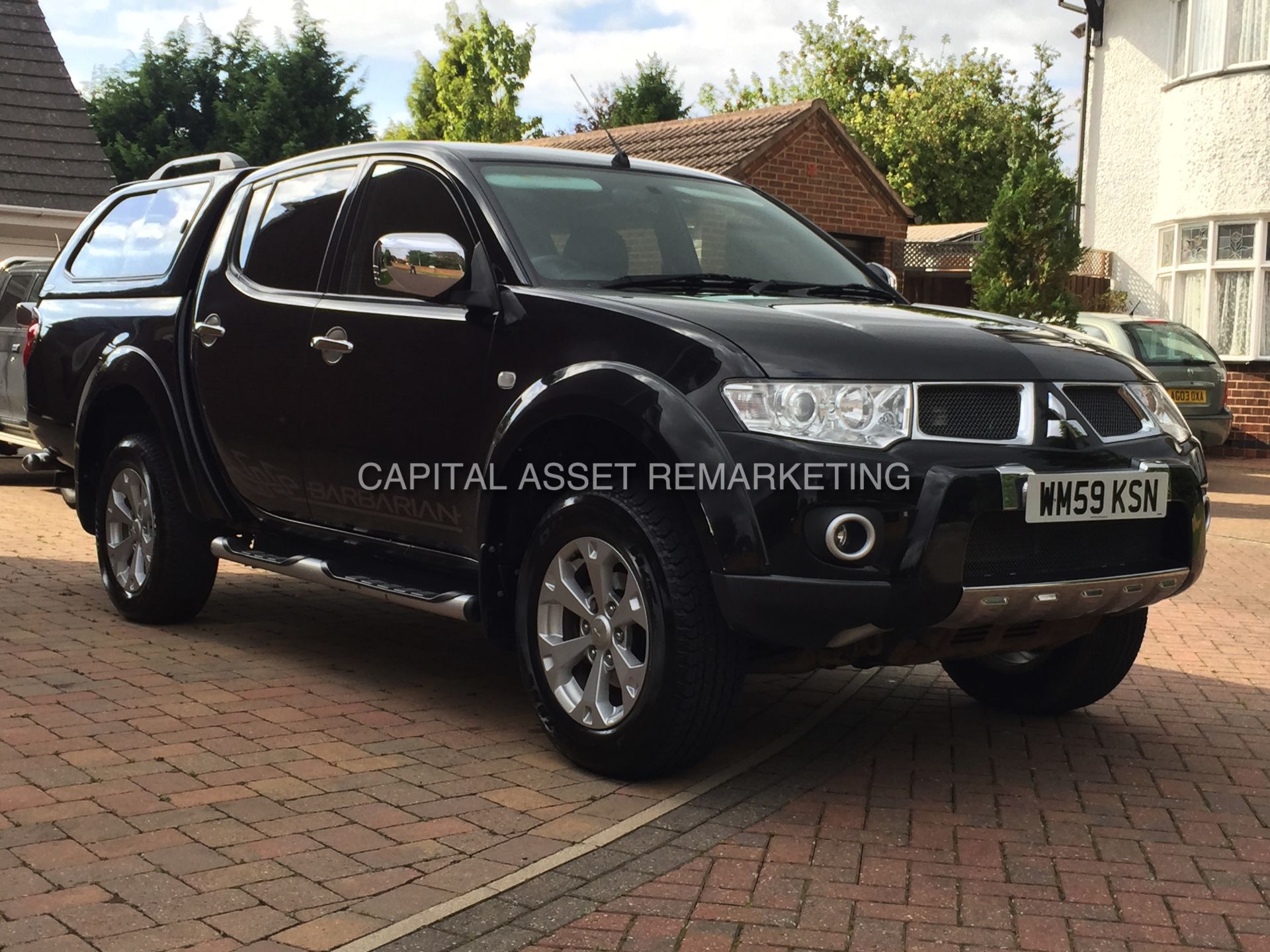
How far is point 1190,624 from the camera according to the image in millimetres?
7922

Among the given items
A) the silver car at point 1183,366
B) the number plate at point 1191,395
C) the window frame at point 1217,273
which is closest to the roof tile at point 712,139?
the silver car at point 1183,366

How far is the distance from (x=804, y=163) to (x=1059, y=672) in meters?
13.7

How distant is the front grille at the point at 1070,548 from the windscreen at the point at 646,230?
1.56 metres

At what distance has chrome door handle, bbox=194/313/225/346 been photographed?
6191mm

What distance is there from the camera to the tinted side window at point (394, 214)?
5.37m

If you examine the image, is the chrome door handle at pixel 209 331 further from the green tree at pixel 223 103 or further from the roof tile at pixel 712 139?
the green tree at pixel 223 103

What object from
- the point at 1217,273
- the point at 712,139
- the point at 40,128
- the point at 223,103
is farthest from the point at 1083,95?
the point at 223,103

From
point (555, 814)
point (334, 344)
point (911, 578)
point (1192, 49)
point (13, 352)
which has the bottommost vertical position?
point (555, 814)

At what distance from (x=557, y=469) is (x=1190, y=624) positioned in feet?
15.0

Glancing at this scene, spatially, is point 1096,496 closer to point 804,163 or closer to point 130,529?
point 130,529

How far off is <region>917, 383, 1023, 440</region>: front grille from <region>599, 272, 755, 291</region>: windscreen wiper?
1.13 metres

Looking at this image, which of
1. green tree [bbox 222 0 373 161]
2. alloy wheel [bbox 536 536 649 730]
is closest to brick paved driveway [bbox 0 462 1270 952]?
alloy wheel [bbox 536 536 649 730]

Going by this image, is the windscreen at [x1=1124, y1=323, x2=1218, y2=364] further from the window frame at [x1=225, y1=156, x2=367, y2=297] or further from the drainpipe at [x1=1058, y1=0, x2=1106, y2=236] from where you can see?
the window frame at [x1=225, y1=156, x2=367, y2=297]

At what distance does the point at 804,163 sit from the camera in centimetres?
1841
